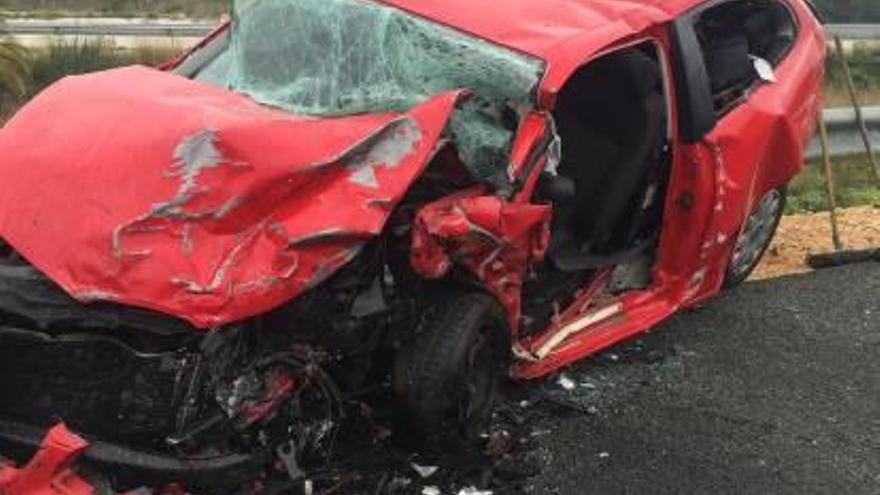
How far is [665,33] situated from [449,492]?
2129 mm

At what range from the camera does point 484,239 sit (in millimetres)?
4035

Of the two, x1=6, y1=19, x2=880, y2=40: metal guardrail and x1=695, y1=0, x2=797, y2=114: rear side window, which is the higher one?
x1=695, y1=0, x2=797, y2=114: rear side window

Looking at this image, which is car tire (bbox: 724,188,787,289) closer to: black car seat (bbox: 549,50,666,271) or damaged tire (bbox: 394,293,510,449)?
black car seat (bbox: 549,50,666,271)

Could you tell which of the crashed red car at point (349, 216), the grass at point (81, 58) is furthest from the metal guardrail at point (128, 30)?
the crashed red car at point (349, 216)

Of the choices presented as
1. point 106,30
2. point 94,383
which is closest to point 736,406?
point 94,383

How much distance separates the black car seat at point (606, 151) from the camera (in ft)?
16.1

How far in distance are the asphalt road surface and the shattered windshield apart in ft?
3.75

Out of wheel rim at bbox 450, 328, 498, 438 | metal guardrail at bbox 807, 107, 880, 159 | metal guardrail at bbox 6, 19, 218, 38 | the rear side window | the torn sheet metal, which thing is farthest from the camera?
metal guardrail at bbox 6, 19, 218, 38

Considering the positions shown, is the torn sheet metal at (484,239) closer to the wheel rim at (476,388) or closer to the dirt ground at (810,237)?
the wheel rim at (476,388)

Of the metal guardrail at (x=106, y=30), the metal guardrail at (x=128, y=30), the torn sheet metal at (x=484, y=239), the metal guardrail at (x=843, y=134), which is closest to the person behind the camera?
the torn sheet metal at (x=484, y=239)

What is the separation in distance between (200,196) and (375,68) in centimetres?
118

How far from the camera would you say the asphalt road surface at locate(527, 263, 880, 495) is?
4211mm

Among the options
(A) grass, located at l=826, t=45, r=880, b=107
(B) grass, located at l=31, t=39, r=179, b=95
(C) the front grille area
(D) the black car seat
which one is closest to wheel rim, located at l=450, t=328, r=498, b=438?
(D) the black car seat

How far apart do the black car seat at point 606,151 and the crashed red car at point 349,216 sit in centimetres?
1
